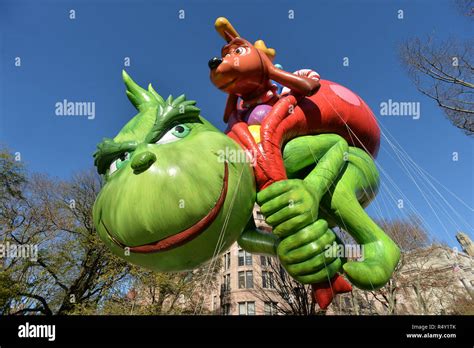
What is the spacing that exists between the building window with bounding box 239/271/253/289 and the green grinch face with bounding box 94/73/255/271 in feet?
82.4

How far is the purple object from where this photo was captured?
438 centimetres

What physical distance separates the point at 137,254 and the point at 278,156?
174cm

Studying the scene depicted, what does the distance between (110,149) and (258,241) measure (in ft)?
6.37

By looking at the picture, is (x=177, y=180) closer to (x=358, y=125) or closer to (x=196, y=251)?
(x=196, y=251)

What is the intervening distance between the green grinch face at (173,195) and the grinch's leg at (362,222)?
1114 millimetres

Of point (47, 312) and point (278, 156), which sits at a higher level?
point (278, 156)

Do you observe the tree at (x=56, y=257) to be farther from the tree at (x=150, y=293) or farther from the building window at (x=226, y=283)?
the building window at (x=226, y=283)

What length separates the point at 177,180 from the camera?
127 inches

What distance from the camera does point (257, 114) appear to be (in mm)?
4422

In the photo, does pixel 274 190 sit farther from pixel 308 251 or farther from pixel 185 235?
pixel 185 235

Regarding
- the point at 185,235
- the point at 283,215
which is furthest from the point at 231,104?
the point at 185,235

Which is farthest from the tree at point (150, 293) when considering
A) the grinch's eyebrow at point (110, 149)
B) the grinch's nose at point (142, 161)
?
the grinch's nose at point (142, 161)
